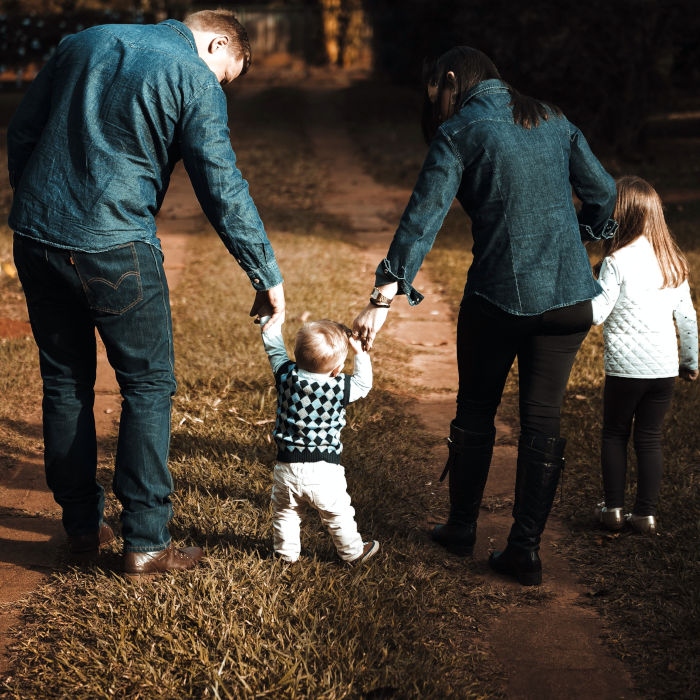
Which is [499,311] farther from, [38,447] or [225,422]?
[38,447]

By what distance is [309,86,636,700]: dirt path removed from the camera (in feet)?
9.07

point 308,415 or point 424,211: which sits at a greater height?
point 424,211

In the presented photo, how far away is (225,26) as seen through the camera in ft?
9.66

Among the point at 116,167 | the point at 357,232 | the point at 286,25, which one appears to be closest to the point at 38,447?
the point at 116,167

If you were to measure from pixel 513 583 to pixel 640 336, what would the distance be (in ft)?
3.56

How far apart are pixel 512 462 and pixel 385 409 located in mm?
827

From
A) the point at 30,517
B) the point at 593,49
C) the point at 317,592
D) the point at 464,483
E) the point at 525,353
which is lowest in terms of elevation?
the point at 30,517

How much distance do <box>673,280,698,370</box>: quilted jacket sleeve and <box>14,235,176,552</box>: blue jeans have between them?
6.69ft

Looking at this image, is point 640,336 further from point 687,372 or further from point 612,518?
point 612,518

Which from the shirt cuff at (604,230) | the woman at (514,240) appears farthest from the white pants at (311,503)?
the shirt cuff at (604,230)

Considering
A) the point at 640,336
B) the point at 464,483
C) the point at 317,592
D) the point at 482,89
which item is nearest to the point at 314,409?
the point at 317,592

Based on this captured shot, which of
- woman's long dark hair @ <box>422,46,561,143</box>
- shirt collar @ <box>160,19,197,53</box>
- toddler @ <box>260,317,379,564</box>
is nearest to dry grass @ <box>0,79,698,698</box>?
toddler @ <box>260,317,379,564</box>

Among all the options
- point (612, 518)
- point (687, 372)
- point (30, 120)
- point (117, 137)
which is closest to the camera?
point (117, 137)

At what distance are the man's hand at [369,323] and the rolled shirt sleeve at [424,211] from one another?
0.29ft
